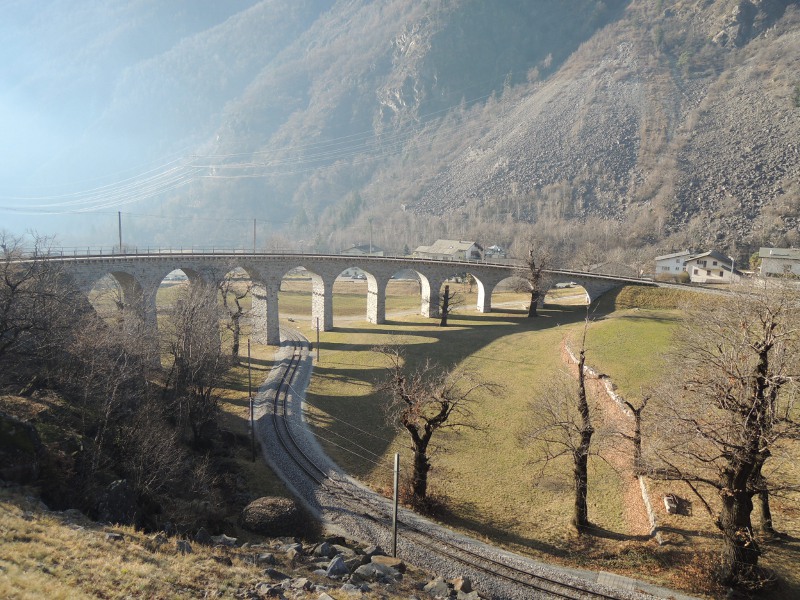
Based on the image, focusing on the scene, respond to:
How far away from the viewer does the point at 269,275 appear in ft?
172

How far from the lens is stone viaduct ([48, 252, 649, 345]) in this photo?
132 feet

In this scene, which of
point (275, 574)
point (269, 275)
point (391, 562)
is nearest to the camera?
point (275, 574)

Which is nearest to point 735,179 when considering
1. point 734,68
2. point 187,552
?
point 734,68

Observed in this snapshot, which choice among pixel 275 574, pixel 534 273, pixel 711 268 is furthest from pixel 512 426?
pixel 711 268

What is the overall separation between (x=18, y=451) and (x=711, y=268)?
83.6 meters

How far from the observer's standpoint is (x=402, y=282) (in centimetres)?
10600

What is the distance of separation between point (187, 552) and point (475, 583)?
31.1 feet

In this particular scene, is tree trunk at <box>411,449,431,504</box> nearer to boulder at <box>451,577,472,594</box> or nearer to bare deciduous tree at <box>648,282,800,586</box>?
boulder at <box>451,577,472,594</box>

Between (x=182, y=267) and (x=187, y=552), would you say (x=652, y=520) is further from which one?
(x=182, y=267)

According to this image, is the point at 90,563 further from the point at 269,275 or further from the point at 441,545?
the point at 269,275

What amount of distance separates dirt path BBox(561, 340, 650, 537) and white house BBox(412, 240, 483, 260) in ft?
209

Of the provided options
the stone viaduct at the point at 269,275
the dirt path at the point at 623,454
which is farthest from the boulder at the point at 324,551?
Answer: the stone viaduct at the point at 269,275

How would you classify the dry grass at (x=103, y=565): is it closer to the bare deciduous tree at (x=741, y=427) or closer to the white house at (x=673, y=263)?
the bare deciduous tree at (x=741, y=427)

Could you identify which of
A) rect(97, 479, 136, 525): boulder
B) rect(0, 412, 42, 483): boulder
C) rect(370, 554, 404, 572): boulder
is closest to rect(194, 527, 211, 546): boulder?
rect(97, 479, 136, 525): boulder
